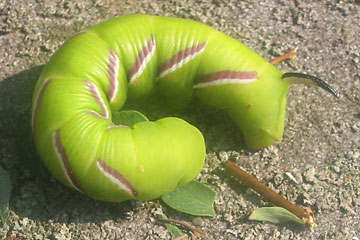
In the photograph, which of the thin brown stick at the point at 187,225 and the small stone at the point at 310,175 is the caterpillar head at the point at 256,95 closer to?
the small stone at the point at 310,175

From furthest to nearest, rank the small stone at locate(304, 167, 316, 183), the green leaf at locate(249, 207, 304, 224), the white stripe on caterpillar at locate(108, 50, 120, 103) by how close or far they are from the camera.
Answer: the small stone at locate(304, 167, 316, 183) → the green leaf at locate(249, 207, 304, 224) → the white stripe on caterpillar at locate(108, 50, 120, 103)

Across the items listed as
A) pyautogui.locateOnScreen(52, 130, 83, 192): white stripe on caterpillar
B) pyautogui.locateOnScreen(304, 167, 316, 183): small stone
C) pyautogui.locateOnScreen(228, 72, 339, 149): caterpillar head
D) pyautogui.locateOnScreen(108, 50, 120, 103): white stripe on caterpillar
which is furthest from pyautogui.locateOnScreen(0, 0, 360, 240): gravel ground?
pyautogui.locateOnScreen(108, 50, 120, 103): white stripe on caterpillar

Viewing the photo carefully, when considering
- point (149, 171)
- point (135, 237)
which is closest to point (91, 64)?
point (149, 171)

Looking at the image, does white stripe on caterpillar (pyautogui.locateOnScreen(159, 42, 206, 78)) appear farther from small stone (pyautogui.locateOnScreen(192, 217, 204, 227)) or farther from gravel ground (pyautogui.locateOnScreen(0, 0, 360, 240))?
small stone (pyautogui.locateOnScreen(192, 217, 204, 227))

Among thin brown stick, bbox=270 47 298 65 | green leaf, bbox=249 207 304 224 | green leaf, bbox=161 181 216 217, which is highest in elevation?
thin brown stick, bbox=270 47 298 65

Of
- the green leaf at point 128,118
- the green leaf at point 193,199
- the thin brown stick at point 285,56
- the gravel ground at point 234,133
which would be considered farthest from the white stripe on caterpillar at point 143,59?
the thin brown stick at point 285,56

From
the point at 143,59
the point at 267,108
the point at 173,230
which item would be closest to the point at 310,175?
the point at 267,108

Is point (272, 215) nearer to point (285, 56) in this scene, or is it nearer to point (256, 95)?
point (256, 95)
